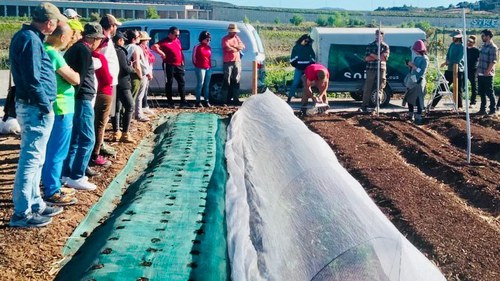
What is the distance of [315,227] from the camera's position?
4344 millimetres

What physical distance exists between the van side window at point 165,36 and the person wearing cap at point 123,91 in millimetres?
5375

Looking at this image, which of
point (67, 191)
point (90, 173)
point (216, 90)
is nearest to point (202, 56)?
point (216, 90)

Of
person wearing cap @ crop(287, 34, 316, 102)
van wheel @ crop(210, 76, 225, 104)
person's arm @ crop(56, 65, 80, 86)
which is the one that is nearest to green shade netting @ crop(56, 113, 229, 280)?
person's arm @ crop(56, 65, 80, 86)

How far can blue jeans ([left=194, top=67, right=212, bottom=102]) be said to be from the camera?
45.1 ft

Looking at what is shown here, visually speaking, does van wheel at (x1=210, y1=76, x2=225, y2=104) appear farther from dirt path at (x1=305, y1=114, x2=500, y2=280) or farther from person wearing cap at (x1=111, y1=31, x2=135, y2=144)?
person wearing cap at (x1=111, y1=31, x2=135, y2=144)

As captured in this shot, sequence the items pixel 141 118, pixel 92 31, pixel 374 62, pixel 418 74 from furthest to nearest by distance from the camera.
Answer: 1. pixel 374 62
2. pixel 418 74
3. pixel 141 118
4. pixel 92 31

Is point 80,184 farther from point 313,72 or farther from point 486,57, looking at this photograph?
point 486,57

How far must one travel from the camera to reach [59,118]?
6012 mm

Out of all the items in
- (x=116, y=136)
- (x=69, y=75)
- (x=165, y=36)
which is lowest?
(x=116, y=136)

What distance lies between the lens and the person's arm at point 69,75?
233 inches

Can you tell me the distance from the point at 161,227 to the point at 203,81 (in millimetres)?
8800

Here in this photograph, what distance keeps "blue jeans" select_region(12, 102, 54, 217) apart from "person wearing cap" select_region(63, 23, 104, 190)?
1208mm

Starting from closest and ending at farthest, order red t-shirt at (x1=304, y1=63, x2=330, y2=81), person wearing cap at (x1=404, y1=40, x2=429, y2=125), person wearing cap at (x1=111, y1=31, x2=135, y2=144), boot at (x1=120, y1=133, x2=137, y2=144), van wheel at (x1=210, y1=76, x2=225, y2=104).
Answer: person wearing cap at (x1=111, y1=31, x2=135, y2=144)
boot at (x1=120, y1=133, x2=137, y2=144)
person wearing cap at (x1=404, y1=40, x2=429, y2=125)
red t-shirt at (x1=304, y1=63, x2=330, y2=81)
van wheel at (x1=210, y1=76, x2=225, y2=104)

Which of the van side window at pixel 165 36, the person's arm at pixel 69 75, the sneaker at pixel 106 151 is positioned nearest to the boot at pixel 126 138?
the sneaker at pixel 106 151
